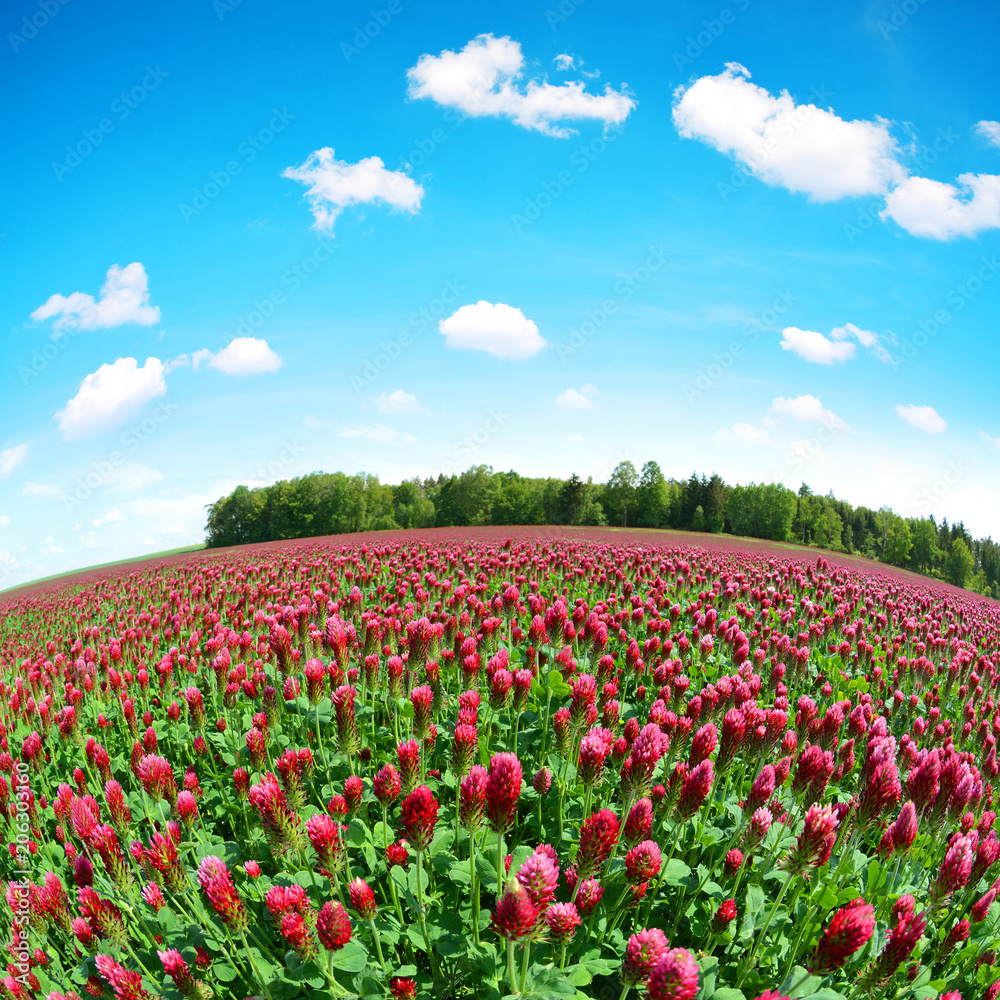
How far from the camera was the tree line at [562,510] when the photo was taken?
89.8 metres

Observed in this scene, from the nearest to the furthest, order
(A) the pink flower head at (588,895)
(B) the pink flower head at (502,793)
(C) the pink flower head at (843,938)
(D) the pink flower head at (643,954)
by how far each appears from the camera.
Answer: (D) the pink flower head at (643,954) < (C) the pink flower head at (843,938) < (B) the pink flower head at (502,793) < (A) the pink flower head at (588,895)

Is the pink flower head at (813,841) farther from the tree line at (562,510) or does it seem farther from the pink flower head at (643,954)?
the tree line at (562,510)

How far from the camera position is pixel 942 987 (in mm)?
3053

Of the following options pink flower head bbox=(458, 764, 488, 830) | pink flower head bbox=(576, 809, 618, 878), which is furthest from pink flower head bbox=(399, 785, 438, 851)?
pink flower head bbox=(576, 809, 618, 878)

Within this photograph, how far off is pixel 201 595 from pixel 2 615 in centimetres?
1490

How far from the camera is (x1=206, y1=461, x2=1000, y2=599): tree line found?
89.8 m

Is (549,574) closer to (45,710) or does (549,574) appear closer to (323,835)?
(45,710)

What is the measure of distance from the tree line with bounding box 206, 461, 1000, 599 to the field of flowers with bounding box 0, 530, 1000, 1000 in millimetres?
82603

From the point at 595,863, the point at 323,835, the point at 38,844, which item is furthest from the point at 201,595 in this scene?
the point at 595,863

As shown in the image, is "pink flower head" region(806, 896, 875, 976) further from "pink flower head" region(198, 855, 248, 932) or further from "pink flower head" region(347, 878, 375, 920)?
"pink flower head" region(198, 855, 248, 932)

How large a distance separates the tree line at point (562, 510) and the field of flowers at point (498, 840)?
82.6 meters

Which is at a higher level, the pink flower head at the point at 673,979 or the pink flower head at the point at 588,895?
the pink flower head at the point at 673,979

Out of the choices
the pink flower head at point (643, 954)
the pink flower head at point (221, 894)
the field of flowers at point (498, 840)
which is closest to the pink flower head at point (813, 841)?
the field of flowers at point (498, 840)

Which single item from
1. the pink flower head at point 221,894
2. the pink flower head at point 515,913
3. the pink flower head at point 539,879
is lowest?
the pink flower head at point 221,894
